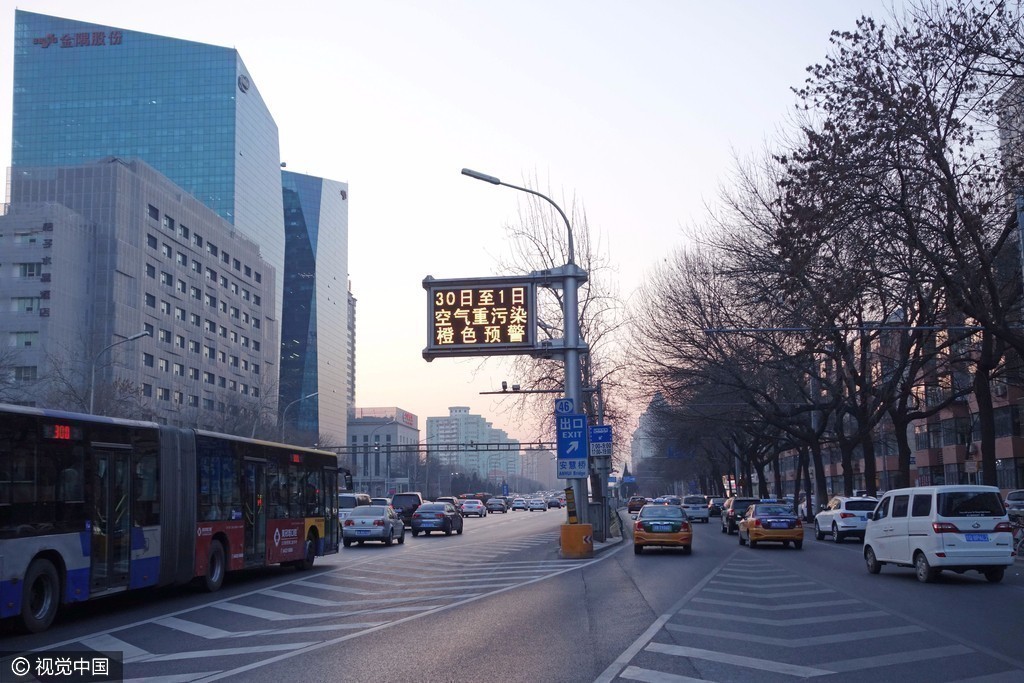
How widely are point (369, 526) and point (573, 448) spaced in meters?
10.5

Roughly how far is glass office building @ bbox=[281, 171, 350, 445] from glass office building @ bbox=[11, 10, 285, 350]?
3027 centimetres

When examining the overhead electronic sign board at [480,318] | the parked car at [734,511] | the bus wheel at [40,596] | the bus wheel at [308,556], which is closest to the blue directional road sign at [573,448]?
the overhead electronic sign board at [480,318]

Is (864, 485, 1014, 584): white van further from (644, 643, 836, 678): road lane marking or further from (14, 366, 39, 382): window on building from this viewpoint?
(14, 366, 39, 382): window on building

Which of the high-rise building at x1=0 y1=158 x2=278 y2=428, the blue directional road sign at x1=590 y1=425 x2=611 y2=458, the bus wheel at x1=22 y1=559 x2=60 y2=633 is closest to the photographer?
the bus wheel at x1=22 y1=559 x2=60 y2=633

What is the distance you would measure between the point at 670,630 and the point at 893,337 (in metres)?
39.0

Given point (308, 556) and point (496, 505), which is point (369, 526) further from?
point (496, 505)

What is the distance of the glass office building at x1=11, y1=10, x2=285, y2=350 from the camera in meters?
126

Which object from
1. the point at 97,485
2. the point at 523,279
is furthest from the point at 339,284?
the point at 97,485

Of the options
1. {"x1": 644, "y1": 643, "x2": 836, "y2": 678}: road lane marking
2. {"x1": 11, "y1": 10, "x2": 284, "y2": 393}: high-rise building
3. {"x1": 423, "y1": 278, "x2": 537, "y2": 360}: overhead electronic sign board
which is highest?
{"x1": 11, "y1": 10, "x2": 284, "y2": 393}: high-rise building

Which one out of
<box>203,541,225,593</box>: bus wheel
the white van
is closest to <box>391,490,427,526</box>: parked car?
<box>203,541,225,593</box>: bus wheel

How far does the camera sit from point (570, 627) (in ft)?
41.0

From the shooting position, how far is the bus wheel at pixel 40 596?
12.5 metres

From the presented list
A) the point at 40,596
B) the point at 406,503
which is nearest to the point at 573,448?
the point at 40,596

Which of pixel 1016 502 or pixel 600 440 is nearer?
pixel 600 440
